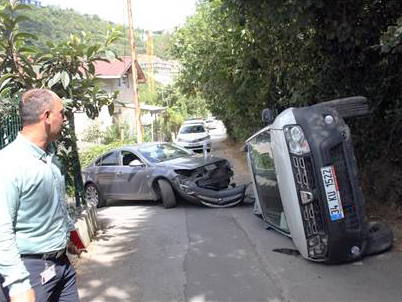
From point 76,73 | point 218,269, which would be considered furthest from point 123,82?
point 218,269

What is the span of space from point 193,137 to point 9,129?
19551mm

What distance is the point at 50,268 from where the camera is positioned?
8.91ft

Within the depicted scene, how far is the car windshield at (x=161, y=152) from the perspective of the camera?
11.0 m

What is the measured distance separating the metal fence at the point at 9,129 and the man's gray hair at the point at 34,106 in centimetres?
410

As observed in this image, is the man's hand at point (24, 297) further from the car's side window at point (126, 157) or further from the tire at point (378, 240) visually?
the car's side window at point (126, 157)

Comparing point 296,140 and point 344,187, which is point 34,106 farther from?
point 344,187

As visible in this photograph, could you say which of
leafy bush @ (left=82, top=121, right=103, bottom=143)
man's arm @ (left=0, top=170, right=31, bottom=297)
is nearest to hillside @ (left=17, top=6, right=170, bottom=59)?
man's arm @ (left=0, top=170, right=31, bottom=297)

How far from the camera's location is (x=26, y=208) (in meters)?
2.57

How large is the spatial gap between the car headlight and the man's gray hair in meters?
3.31

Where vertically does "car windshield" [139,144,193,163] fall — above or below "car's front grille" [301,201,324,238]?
above

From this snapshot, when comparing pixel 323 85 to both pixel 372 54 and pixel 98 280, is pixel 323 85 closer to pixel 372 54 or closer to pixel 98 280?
pixel 372 54

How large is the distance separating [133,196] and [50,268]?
334 inches

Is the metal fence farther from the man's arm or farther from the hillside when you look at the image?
the man's arm

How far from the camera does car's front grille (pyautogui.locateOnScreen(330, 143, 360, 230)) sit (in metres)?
5.25
